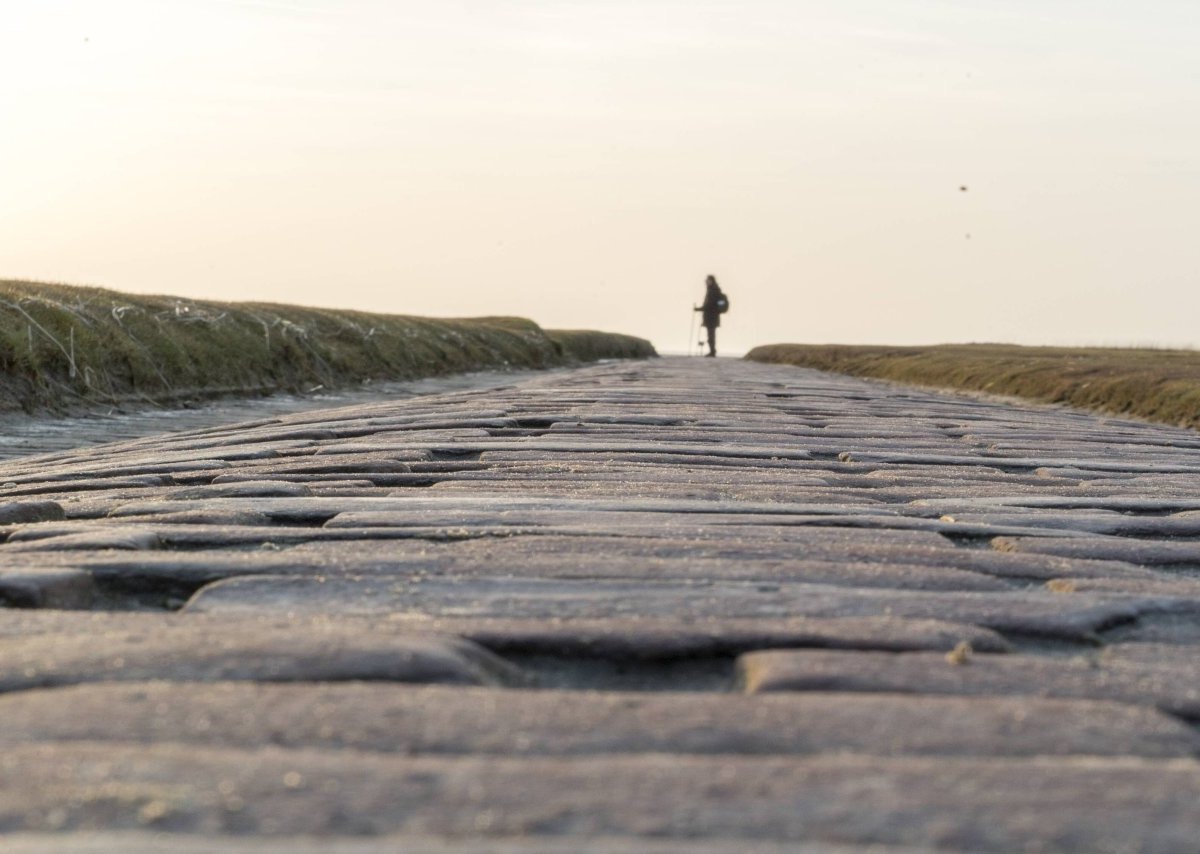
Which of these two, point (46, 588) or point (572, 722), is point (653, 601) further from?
point (46, 588)

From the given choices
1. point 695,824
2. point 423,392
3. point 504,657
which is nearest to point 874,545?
point 504,657

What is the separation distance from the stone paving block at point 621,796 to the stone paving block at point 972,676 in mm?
289

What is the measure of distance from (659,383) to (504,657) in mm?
9256

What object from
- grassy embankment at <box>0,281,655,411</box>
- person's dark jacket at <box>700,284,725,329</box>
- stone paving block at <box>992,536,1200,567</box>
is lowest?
stone paving block at <box>992,536,1200,567</box>

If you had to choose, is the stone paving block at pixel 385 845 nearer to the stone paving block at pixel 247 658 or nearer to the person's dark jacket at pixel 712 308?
the stone paving block at pixel 247 658

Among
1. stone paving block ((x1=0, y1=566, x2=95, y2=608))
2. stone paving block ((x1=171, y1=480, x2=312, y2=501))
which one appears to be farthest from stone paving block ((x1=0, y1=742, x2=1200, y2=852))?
stone paving block ((x1=171, y1=480, x2=312, y2=501))

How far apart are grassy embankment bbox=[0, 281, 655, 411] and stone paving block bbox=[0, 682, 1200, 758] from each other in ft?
27.7

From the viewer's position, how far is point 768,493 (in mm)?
3805

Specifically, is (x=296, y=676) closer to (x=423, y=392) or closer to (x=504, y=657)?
A: (x=504, y=657)

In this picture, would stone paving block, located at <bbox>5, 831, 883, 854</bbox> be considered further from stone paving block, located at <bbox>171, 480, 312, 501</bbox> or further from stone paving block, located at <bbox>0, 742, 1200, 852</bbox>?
stone paving block, located at <bbox>171, 480, 312, 501</bbox>

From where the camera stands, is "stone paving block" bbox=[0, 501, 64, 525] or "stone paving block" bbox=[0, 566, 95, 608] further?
"stone paving block" bbox=[0, 501, 64, 525]

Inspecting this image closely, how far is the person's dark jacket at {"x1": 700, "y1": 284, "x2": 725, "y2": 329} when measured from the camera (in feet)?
99.8

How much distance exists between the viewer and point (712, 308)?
99.9ft

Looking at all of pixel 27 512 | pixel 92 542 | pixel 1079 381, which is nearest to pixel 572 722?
pixel 92 542
